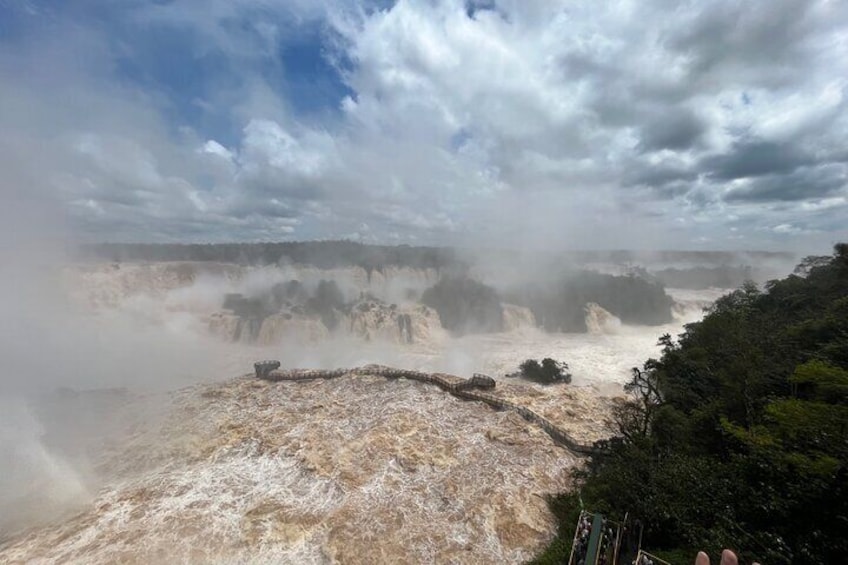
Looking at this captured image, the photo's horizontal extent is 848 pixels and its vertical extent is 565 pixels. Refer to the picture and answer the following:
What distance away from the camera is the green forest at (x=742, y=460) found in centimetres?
789

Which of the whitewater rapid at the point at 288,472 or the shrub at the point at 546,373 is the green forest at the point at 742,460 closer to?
the whitewater rapid at the point at 288,472

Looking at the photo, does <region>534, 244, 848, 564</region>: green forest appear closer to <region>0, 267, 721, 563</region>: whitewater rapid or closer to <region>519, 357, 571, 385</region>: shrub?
<region>0, 267, 721, 563</region>: whitewater rapid

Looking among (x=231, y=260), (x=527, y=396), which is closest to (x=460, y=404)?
(x=527, y=396)

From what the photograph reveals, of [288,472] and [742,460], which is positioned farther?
[288,472]

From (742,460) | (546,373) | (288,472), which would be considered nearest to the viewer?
(742,460)

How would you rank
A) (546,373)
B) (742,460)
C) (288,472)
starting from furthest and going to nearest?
(546,373) < (288,472) < (742,460)

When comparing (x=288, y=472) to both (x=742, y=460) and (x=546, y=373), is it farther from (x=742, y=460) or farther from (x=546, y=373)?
(x=546, y=373)

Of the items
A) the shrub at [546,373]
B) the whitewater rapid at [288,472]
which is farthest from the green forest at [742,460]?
the shrub at [546,373]

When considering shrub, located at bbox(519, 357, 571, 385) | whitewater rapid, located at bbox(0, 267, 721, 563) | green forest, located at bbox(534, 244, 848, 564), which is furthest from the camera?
shrub, located at bbox(519, 357, 571, 385)

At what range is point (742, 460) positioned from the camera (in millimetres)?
10711

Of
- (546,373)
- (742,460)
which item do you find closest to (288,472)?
(742,460)

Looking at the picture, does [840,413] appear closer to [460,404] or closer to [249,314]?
[460,404]

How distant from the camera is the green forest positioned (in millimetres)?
7887

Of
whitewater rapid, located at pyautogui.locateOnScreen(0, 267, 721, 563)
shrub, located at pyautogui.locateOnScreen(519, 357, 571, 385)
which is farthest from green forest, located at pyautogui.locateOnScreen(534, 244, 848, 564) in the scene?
shrub, located at pyautogui.locateOnScreen(519, 357, 571, 385)
